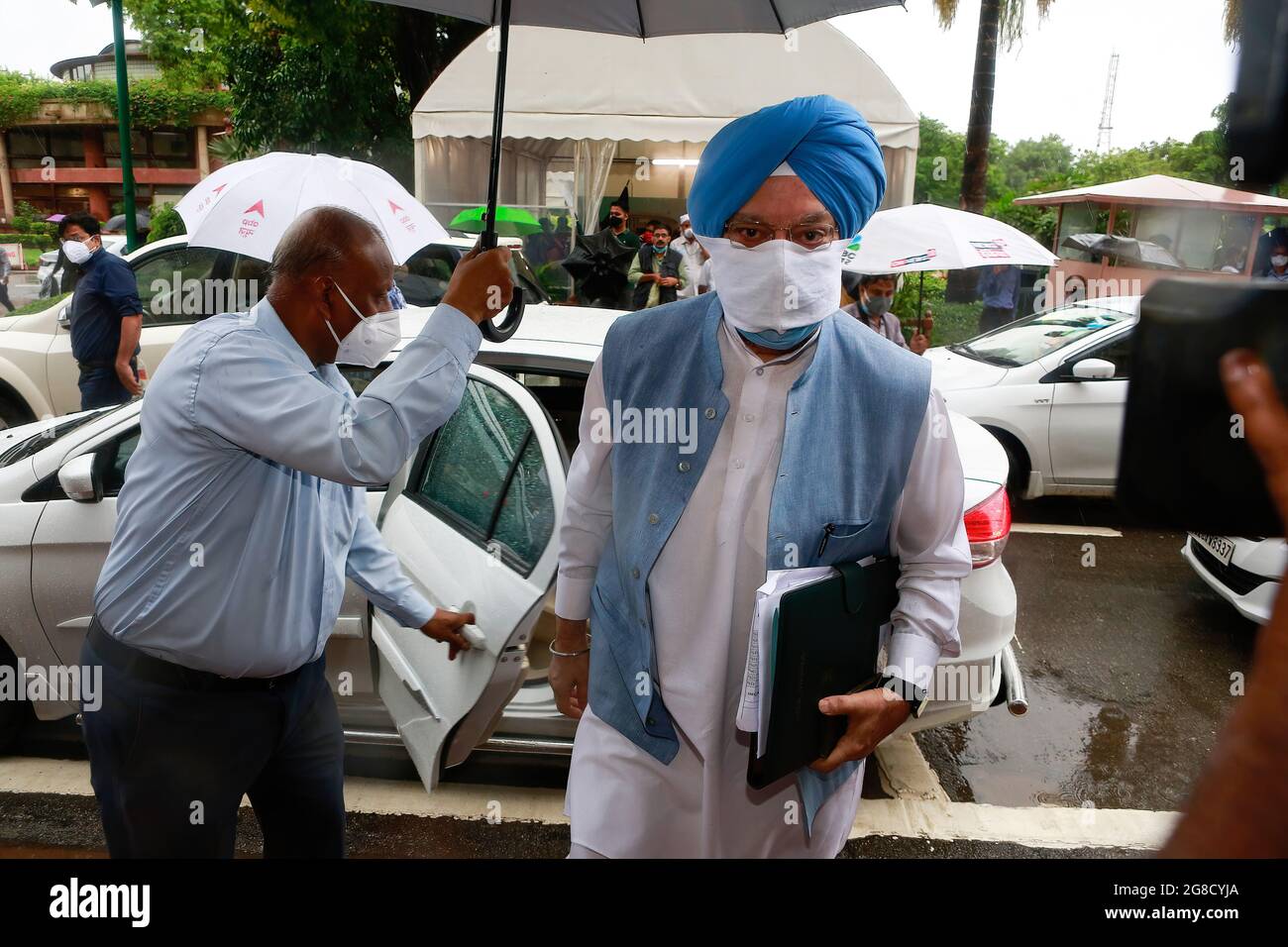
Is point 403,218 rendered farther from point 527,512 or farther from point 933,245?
point 933,245

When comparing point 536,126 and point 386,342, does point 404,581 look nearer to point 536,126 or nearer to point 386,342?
point 386,342

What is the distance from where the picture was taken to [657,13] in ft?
8.14

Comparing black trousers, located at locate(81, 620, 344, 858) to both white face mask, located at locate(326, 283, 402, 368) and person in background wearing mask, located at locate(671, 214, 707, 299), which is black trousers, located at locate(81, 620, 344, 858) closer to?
white face mask, located at locate(326, 283, 402, 368)

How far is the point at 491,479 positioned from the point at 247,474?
1.27m

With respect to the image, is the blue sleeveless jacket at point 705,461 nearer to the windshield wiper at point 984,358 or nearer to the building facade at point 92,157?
the windshield wiper at point 984,358

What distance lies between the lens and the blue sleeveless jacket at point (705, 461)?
5.46 ft

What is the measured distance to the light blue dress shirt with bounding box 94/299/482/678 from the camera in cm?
171

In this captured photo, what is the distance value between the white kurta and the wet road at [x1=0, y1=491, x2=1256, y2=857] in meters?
0.73

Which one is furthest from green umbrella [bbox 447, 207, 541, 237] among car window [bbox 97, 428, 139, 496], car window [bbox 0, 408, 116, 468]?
car window [bbox 97, 428, 139, 496]

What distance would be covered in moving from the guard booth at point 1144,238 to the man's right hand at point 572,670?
1271 centimetres

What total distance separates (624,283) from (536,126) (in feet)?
5.87

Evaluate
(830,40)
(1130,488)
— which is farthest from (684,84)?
(1130,488)

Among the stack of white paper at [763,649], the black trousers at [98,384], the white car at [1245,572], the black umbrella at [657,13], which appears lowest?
the white car at [1245,572]

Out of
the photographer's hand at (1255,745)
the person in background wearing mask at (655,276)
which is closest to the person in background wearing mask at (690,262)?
the person in background wearing mask at (655,276)
